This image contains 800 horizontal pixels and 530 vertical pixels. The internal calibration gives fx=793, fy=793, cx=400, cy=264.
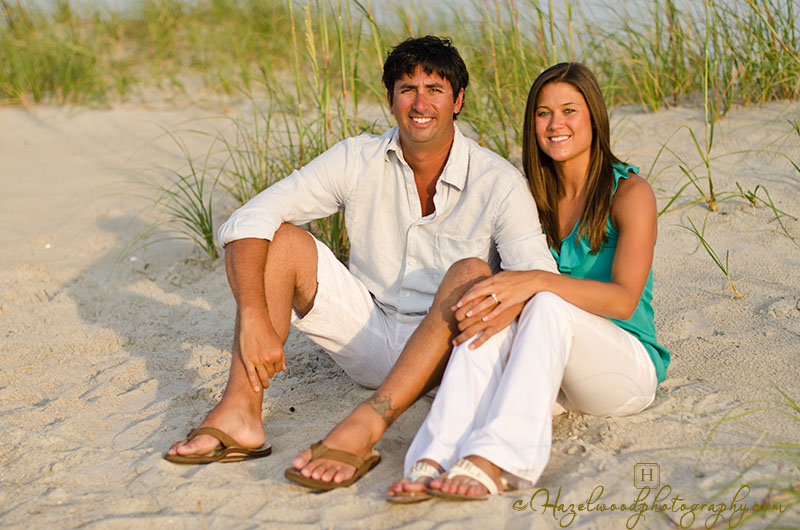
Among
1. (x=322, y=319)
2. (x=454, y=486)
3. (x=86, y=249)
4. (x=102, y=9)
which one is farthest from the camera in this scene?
(x=102, y=9)

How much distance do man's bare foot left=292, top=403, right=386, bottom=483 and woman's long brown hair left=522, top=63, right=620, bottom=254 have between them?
886 mm

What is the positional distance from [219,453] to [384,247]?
90 centimetres

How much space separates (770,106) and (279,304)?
3395 millimetres

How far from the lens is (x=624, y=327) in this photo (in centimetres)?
245

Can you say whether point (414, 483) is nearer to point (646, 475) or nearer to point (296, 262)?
point (646, 475)

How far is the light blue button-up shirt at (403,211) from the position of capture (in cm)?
258

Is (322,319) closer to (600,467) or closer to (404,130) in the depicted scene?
(404,130)

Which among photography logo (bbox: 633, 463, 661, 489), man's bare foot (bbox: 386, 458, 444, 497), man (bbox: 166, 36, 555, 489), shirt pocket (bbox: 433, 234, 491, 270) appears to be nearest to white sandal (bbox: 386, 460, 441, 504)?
man's bare foot (bbox: 386, 458, 444, 497)

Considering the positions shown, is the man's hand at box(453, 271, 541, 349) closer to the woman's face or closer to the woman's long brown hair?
the woman's long brown hair

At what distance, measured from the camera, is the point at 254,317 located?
7.90 feet

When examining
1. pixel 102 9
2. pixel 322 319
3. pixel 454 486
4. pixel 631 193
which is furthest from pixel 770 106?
pixel 102 9

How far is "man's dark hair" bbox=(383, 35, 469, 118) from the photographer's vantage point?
8.77ft

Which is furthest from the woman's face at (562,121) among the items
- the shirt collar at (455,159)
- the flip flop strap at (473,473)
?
the flip flop strap at (473,473)

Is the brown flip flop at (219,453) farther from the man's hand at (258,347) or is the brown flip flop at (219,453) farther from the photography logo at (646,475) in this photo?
the photography logo at (646,475)
